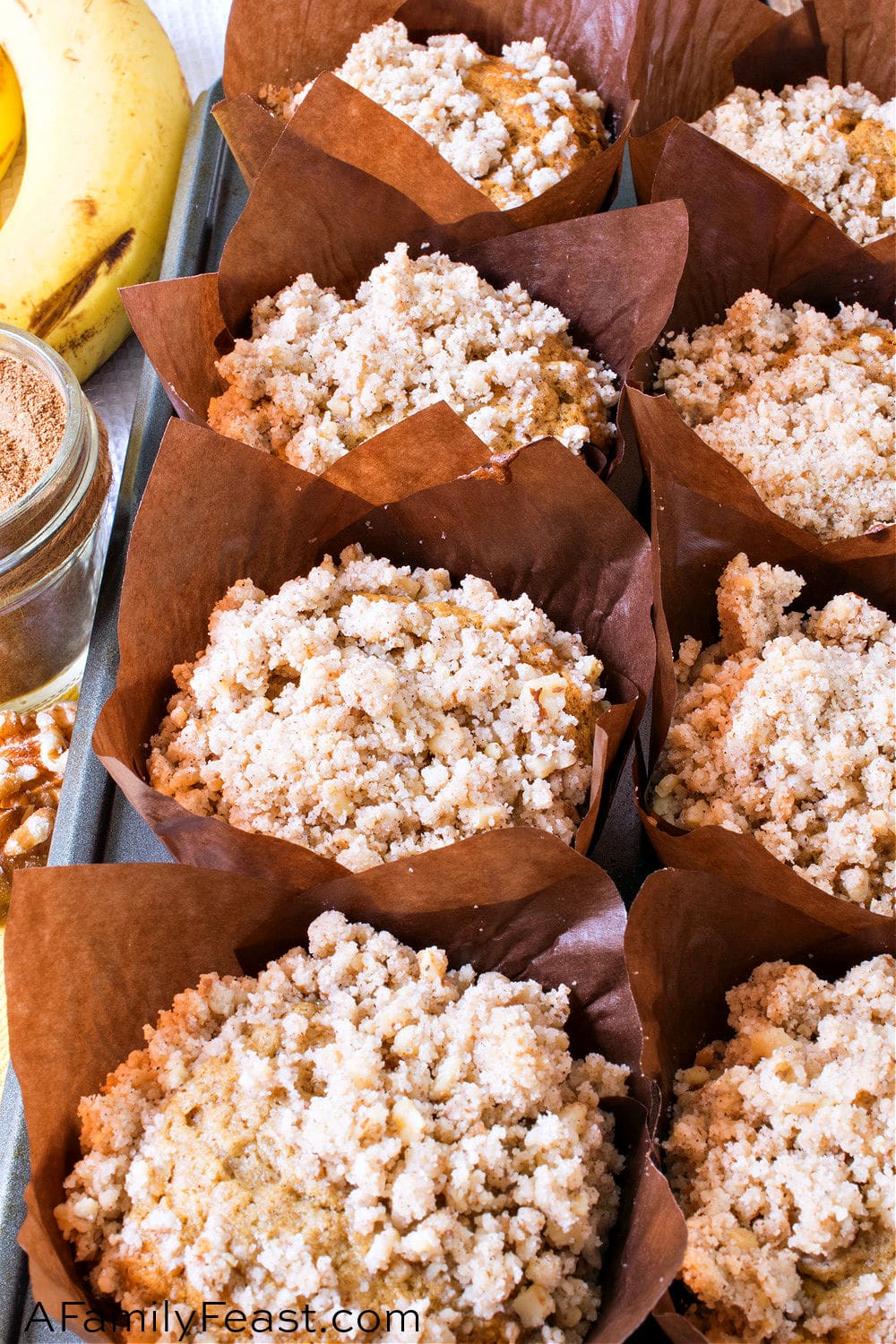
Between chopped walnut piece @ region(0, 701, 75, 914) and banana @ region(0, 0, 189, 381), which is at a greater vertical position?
banana @ region(0, 0, 189, 381)

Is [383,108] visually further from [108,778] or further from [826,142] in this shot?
[108,778]

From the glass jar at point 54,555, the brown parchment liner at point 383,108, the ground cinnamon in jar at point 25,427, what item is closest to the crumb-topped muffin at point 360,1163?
the glass jar at point 54,555

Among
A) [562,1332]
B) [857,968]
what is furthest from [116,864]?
[857,968]

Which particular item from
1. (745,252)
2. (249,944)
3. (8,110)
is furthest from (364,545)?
(8,110)

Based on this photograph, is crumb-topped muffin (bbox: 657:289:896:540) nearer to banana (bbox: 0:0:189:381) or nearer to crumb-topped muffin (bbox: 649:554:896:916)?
crumb-topped muffin (bbox: 649:554:896:916)

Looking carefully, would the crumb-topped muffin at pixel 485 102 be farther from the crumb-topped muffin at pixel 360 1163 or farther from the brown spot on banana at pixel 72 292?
the crumb-topped muffin at pixel 360 1163

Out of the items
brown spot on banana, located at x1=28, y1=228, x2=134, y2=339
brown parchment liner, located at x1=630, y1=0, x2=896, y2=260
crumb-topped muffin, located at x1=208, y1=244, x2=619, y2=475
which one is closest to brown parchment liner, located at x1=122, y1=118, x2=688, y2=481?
crumb-topped muffin, located at x1=208, y1=244, x2=619, y2=475
